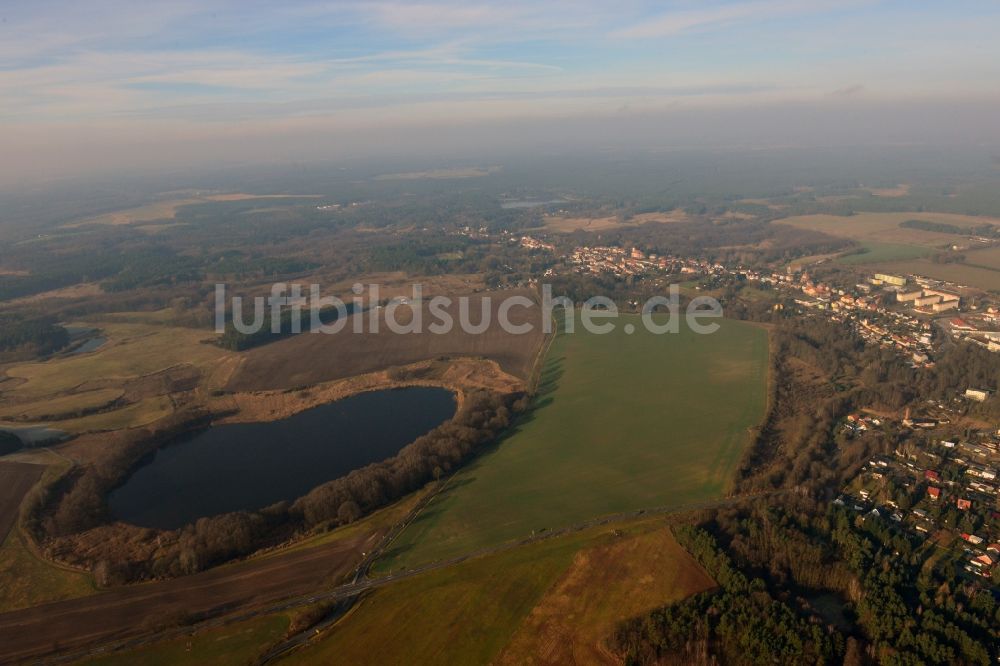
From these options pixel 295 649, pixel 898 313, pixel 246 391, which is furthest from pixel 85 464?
pixel 898 313

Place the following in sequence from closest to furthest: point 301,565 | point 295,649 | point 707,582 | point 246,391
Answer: point 295,649 < point 707,582 < point 301,565 < point 246,391

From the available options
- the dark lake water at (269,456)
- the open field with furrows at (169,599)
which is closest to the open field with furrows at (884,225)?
the dark lake water at (269,456)

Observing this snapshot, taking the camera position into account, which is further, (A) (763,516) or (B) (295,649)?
(A) (763,516)

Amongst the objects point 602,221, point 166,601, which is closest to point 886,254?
point 602,221

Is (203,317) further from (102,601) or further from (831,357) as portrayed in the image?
(831,357)

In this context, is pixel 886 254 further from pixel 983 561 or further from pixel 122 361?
pixel 122 361

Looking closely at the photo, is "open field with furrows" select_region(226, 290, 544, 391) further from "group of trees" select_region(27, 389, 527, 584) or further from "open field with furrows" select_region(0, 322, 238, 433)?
"group of trees" select_region(27, 389, 527, 584)

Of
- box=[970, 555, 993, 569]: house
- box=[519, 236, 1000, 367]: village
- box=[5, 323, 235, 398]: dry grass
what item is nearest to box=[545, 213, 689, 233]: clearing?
box=[519, 236, 1000, 367]: village
